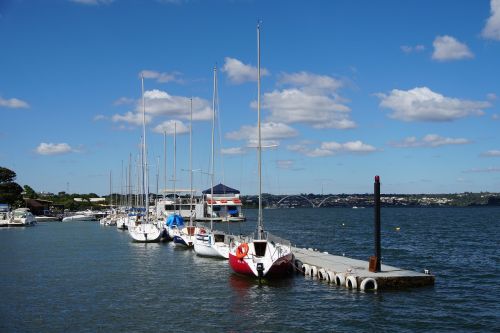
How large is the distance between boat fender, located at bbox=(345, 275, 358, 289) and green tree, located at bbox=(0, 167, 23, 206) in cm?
13835

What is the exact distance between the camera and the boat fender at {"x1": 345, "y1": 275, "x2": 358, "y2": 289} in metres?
32.7

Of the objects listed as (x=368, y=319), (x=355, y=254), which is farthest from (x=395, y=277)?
(x=355, y=254)

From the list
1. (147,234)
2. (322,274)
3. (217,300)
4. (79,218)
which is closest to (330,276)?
(322,274)

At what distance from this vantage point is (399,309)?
28.0m

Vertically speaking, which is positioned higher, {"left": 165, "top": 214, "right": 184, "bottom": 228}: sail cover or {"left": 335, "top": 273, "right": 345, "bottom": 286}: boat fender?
{"left": 165, "top": 214, "right": 184, "bottom": 228}: sail cover

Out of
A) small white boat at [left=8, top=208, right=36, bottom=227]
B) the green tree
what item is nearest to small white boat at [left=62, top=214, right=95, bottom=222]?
the green tree

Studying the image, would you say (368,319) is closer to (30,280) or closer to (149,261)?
(30,280)

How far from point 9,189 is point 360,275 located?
141 meters

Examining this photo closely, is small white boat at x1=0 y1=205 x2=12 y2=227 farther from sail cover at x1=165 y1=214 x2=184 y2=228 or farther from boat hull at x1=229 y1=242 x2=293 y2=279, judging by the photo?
boat hull at x1=229 y1=242 x2=293 y2=279

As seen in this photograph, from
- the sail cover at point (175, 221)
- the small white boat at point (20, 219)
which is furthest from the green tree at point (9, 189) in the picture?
the sail cover at point (175, 221)

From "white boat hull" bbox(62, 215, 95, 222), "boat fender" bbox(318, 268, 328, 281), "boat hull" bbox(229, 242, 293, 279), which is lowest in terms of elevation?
"white boat hull" bbox(62, 215, 95, 222)

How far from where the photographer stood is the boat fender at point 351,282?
3272 centimetres

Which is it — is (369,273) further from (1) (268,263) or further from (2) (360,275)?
(1) (268,263)

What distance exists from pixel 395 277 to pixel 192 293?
12.0m
